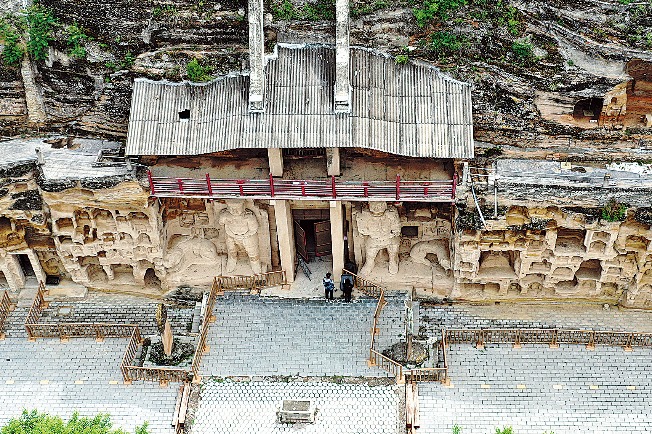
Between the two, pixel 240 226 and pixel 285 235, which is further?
pixel 285 235

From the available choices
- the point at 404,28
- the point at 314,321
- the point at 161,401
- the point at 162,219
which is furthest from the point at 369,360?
the point at 404,28

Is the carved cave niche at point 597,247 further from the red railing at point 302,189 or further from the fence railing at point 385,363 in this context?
the fence railing at point 385,363

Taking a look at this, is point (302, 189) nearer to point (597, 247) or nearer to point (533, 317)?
point (533, 317)

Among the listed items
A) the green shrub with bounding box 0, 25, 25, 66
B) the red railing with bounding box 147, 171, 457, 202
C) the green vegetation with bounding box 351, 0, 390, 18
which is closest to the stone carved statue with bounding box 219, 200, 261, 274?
the red railing with bounding box 147, 171, 457, 202

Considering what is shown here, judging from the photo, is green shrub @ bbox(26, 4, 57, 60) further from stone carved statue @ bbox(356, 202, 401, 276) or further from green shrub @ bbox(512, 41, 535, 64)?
→ green shrub @ bbox(512, 41, 535, 64)

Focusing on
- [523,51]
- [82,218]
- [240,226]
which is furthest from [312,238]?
[523,51]

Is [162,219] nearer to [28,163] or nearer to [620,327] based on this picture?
[28,163]
